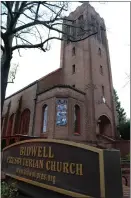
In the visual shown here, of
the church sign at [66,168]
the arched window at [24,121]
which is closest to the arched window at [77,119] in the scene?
the arched window at [24,121]

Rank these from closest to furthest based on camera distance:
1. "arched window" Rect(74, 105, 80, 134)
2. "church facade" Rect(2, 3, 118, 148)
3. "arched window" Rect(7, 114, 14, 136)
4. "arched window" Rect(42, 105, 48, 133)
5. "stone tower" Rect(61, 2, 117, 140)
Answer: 1. "church facade" Rect(2, 3, 118, 148)
2. "arched window" Rect(74, 105, 80, 134)
3. "arched window" Rect(42, 105, 48, 133)
4. "stone tower" Rect(61, 2, 117, 140)
5. "arched window" Rect(7, 114, 14, 136)

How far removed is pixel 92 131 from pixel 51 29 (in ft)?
39.1

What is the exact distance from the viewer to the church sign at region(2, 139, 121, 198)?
2.80 m

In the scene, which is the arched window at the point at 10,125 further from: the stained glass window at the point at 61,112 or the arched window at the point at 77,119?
the arched window at the point at 77,119

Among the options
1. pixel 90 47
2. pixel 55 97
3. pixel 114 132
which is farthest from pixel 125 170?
pixel 90 47

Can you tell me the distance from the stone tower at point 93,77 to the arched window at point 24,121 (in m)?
6.96

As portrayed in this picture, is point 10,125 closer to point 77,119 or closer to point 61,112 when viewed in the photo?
point 61,112

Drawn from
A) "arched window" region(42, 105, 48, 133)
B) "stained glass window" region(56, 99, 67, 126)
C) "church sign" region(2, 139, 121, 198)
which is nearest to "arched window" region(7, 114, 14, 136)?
"arched window" region(42, 105, 48, 133)

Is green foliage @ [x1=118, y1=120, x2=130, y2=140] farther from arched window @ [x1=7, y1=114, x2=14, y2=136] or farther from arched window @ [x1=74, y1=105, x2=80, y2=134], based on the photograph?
arched window @ [x1=7, y1=114, x2=14, y2=136]

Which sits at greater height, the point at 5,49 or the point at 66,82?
the point at 66,82

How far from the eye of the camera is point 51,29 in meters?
7.39

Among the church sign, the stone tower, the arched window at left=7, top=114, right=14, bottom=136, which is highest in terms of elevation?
the stone tower

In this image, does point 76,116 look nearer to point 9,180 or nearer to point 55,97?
point 55,97

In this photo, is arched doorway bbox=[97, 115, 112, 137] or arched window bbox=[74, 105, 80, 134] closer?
arched window bbox=[74, 105, 80, 134]
